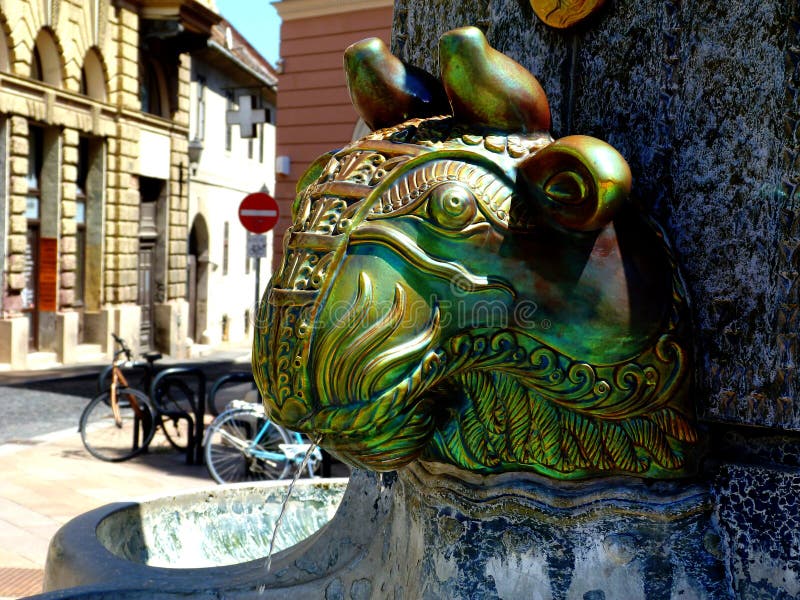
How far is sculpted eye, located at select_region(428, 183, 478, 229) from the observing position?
107 cm

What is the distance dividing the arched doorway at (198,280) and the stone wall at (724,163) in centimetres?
2245

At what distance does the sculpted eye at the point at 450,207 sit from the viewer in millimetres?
1067

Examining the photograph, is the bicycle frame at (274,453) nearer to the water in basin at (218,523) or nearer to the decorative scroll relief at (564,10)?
the water in basin at (218,523)

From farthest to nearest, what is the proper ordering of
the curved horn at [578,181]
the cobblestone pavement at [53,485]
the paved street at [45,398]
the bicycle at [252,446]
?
the paved street at [45,398], the bicycle at [252,446], the cobblestone pavement at [53,485], the curved horn at [578,181]

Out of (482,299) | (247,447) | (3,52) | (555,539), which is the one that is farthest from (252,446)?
(3,52)

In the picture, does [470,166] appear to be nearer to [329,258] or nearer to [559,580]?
[329,258]

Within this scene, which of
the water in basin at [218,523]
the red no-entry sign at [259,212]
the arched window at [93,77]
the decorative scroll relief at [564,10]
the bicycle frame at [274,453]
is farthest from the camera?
the arched window at [93,77]

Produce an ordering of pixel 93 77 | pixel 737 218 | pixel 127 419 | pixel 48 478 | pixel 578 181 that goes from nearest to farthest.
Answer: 1. pixel 578 181
2. pixel 737 218
3. pixel 48 478
4. pixel 127 419
5. pixel 93 77

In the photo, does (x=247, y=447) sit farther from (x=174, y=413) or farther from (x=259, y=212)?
(x=259, y=212)

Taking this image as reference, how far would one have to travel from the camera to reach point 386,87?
1.23 m

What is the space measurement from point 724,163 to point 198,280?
77.4 feet

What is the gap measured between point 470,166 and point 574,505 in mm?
445

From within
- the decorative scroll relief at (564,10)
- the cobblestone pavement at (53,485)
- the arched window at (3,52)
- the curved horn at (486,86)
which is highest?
the arched window at (3,52)

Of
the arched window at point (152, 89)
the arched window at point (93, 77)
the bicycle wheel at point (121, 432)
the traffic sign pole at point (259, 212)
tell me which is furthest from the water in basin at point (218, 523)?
the arched window at point (152, 89)
